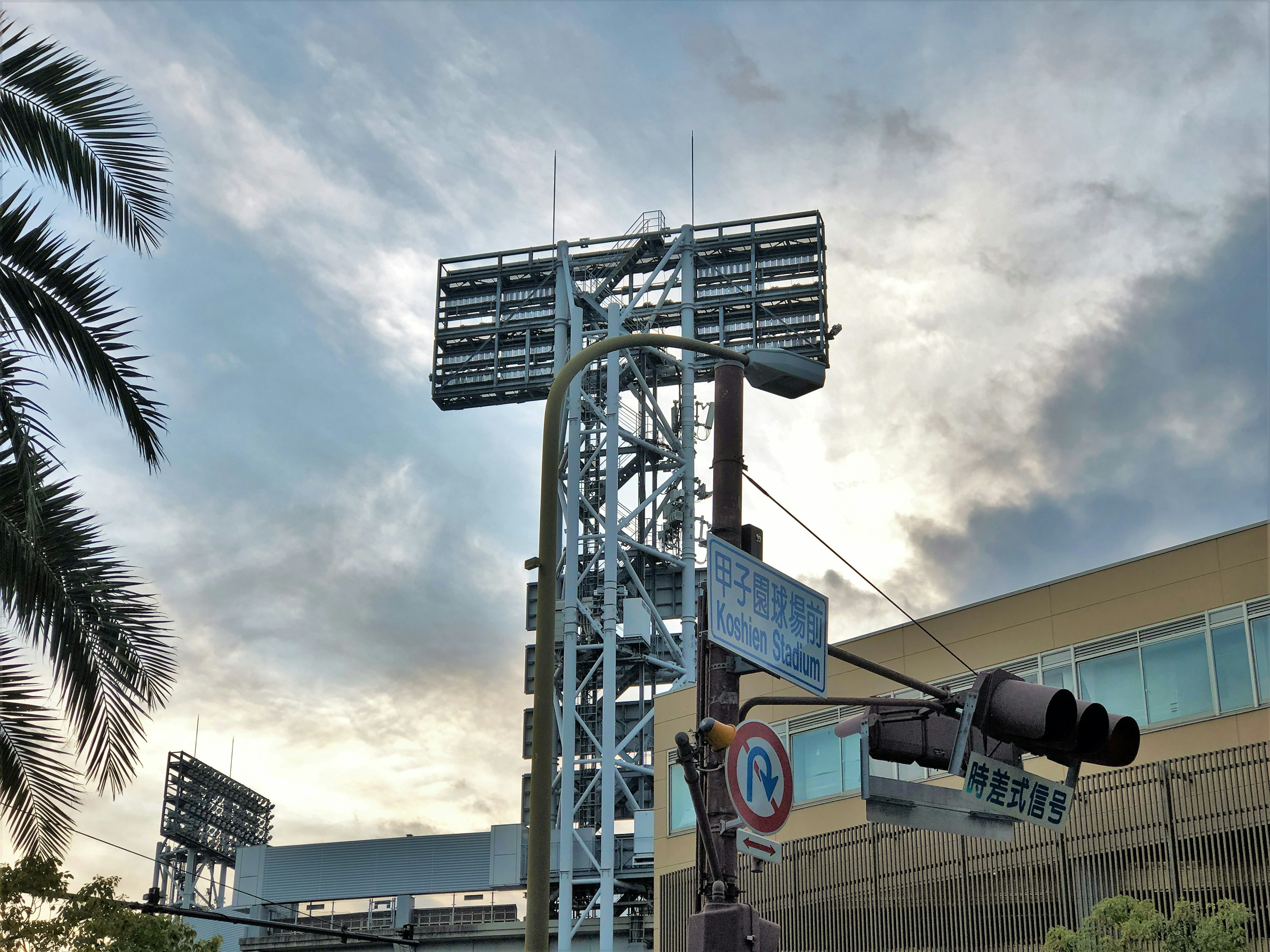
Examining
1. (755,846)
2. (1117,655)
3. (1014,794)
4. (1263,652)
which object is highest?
(1117,655)

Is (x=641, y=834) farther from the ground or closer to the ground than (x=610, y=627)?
closer to the ground

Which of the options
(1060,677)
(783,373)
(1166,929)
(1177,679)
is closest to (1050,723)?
(783,373)

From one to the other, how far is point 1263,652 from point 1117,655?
142 inches

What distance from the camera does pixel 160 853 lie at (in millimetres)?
94188

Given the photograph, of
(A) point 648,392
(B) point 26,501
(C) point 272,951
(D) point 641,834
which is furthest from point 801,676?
(C) point 272,951

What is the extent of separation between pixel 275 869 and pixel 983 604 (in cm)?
5778

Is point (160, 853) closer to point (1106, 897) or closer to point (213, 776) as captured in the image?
point (213, 776)

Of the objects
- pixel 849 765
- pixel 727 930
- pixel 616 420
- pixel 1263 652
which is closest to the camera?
pixel 727 930

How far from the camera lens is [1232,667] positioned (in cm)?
3075

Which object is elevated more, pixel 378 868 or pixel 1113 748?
pixel 378 868

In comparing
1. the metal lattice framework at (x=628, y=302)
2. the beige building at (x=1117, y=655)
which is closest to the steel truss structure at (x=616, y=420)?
the metal lattice framework at (x=628, y=302)

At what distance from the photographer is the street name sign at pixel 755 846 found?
464 inches

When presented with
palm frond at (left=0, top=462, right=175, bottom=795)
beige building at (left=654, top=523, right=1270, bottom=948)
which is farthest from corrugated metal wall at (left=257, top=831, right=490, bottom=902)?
palm frond at (left=0, top=462, right=175, bottom=795)

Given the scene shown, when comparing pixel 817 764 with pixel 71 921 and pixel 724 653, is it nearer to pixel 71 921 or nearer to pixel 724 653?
pixel 71 921
